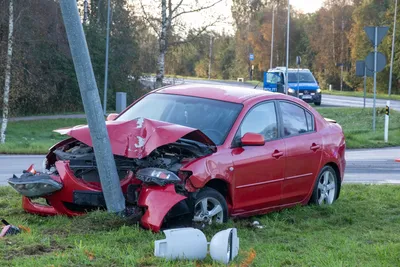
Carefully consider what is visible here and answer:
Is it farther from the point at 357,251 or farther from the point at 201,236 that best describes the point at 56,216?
the point at 357,251

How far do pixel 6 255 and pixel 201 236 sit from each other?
1.60 meters

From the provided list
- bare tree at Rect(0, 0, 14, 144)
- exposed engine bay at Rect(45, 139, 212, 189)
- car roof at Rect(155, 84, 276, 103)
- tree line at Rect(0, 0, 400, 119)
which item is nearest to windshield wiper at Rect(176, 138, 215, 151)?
exposed engine bay at Rect(45, 139, 212, 189)

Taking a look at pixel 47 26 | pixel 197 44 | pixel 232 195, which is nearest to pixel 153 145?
pixel 232 195

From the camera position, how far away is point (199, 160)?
24.3 ft

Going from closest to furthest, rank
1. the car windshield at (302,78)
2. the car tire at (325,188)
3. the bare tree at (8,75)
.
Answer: the car tire at (325,188), the bare tree at (8,75), the car windshield at (302,78)

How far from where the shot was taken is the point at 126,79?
1719 inches

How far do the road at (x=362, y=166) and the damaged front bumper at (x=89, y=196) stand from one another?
4.39m

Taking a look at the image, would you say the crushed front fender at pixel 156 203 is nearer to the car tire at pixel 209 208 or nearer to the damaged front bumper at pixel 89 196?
the damaged front bumper at pixel 89 196

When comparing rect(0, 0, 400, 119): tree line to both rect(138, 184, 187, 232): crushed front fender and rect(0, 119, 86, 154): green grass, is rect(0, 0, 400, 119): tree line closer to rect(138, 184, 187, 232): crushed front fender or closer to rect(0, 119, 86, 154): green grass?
rect(0, 119, 86, 154): green grass

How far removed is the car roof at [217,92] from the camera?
861 cm

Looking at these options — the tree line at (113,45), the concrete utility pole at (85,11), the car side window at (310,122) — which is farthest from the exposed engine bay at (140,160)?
the concrete utility pole at (85,11)

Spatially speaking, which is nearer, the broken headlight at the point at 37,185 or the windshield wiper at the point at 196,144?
the broken headlight at the point at 37,185

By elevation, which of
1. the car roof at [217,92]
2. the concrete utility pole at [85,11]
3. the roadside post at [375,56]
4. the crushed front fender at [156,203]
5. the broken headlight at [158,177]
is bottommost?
the crushed front fender at [156,203]

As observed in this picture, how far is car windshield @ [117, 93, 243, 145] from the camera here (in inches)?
321
